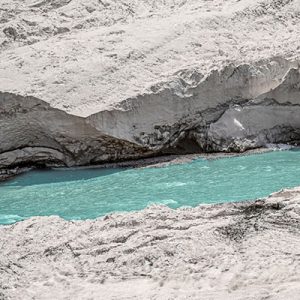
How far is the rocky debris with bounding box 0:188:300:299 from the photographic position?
9.50 feet

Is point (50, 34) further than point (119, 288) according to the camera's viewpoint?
Yes

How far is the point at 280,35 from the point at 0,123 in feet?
16.2

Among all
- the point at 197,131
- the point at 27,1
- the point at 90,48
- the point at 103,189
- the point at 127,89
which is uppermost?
the point at 27,1

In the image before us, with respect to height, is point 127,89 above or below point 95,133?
above

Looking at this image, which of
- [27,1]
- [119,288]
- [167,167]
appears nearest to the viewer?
[119,288]

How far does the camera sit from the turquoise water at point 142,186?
661cm

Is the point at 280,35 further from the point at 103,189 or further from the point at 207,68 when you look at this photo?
the point at 103,189

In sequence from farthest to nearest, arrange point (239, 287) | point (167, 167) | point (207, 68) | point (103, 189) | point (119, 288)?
point (207, 68), point (167, 167), point (103, 189), point (119, 288), point (239, 287)

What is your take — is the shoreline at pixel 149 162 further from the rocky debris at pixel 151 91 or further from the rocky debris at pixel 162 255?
the rocky debris at pixel 162 255

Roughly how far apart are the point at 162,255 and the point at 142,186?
417cm

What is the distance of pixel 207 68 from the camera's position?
30.1ft

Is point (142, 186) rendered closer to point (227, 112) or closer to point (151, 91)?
point (151, 91)

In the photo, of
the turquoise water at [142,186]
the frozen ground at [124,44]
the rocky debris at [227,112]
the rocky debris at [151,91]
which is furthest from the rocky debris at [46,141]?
the rocky debris at [227,112]

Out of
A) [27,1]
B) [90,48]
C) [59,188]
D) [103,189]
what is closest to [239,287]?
[103,189]
